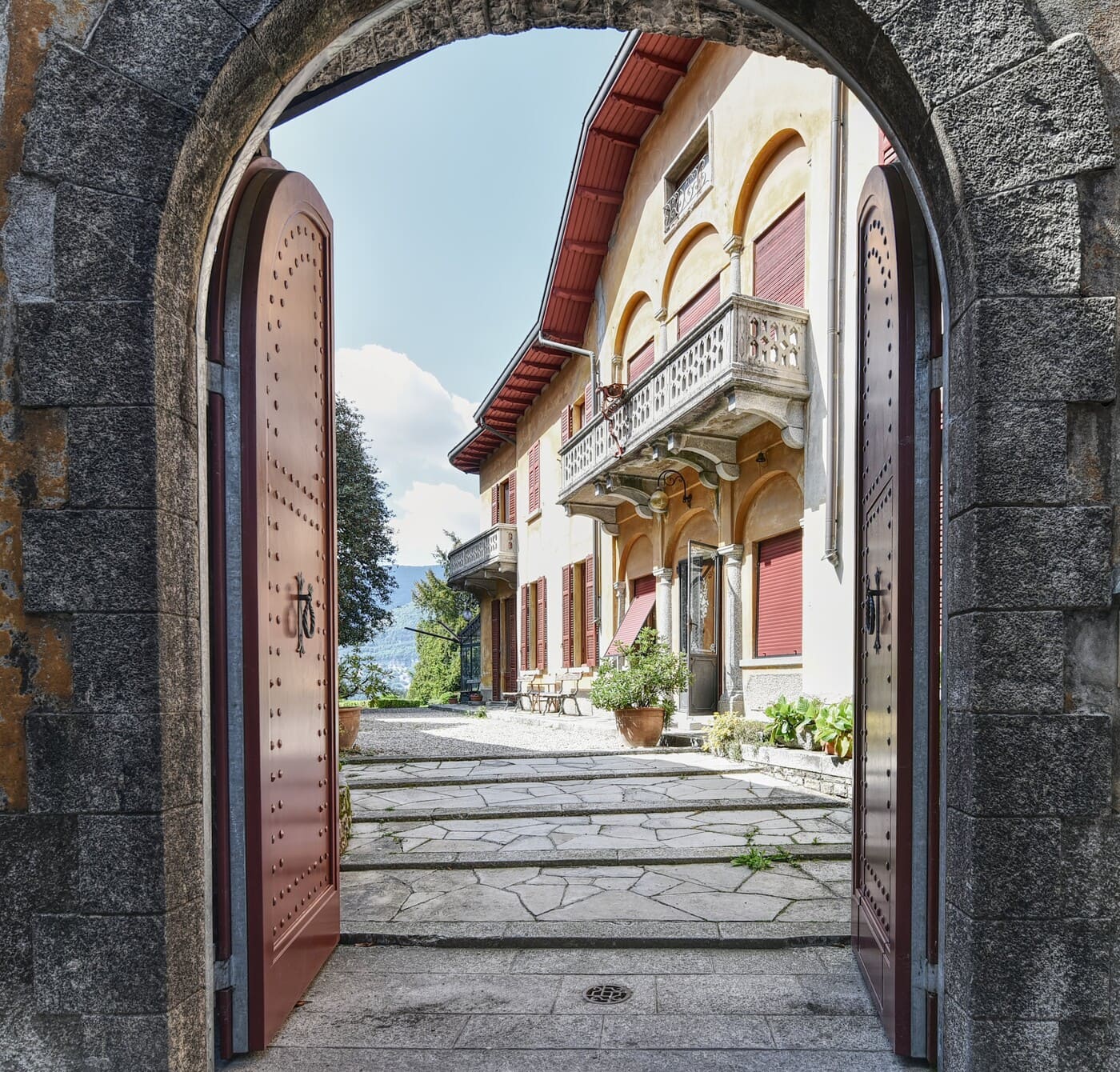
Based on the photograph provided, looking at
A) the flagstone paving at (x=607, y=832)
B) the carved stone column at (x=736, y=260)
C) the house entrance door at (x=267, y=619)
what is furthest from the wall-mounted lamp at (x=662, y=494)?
the house entrance door at (x=267, y=619)

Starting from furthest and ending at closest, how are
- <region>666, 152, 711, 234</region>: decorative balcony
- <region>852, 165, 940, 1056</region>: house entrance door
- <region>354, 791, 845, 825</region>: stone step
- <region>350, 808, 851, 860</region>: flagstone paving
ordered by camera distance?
<region>666, 152, 711, 234</region>: decorative balcony, <region>354, 791, 845, 825</region>: stone step, <region>350, 808, 851, 860</region>: flagstone paving, <region>852, 165, 940, 1056</region>: house entrance door

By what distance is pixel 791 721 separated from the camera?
8.82m

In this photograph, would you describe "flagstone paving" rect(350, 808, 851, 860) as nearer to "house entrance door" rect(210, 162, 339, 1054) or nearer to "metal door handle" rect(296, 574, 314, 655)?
"house entrance door" rect(210, 162, 339, 1054)

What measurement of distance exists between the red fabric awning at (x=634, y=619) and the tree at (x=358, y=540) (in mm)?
8881

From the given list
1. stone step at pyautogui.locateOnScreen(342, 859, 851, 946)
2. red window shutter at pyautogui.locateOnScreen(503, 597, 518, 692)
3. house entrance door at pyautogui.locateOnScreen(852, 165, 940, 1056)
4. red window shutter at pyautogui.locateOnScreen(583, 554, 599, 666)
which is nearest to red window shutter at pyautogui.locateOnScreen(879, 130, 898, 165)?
house entrance door at pyautogui.locateOnScreen(852, 165, 940, 1056)

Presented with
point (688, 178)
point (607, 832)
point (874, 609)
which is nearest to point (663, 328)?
point (688, 178)

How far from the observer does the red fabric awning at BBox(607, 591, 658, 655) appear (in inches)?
545

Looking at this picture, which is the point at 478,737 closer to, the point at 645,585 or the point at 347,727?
the point at 347,727

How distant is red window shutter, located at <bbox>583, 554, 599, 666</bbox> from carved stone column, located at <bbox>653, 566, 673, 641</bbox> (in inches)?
124

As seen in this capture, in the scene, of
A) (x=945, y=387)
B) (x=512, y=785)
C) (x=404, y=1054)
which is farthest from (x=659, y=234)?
(x=404, y=1054)

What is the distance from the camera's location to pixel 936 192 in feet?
7.83

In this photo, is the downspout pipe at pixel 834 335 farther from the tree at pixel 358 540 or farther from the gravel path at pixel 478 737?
the tree at pixel 358 540

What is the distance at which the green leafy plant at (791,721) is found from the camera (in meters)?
8.55

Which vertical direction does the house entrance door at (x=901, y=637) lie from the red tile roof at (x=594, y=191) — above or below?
below
